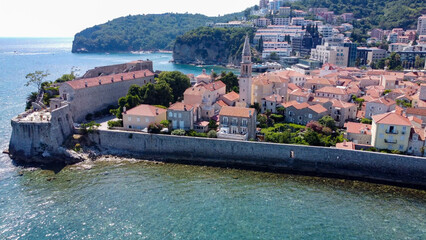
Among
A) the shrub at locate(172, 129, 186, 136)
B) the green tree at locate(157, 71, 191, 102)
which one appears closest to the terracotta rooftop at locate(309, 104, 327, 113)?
the shrub at locate(172, 129, 186, 136)

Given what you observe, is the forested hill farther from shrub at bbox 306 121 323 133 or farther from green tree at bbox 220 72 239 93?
shrub at bbox 306 121 323 133

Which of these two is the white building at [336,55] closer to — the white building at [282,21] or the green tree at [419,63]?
the green tree at [419,63]

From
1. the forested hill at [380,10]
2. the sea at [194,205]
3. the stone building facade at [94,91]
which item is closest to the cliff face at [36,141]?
the sea at [194,205]

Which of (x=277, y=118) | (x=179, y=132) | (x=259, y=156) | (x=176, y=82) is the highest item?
(x=176, y=82)

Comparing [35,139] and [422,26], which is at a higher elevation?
[422,26]

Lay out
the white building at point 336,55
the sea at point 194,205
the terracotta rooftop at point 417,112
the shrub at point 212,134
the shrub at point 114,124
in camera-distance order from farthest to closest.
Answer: the white building at point 336,55, the terracotta rooftop at point 417,112, the shrub at point 114,124, the shrub at point 212,134, the sea at point 194,205

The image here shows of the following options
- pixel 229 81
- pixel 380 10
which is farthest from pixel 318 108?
pixel 380 10

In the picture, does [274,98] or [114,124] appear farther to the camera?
[274,98]

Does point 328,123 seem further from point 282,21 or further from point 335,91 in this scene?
point 282,21
